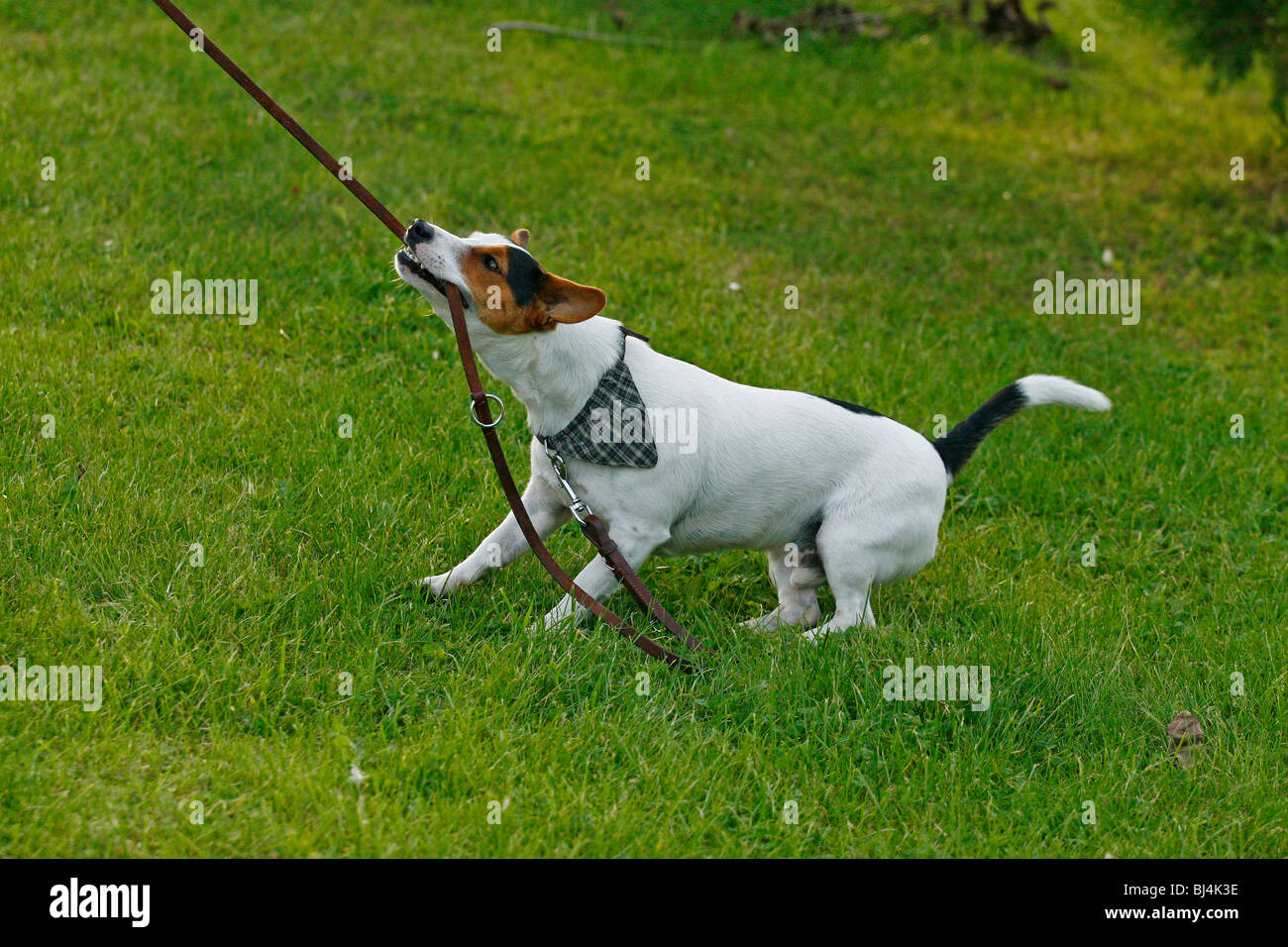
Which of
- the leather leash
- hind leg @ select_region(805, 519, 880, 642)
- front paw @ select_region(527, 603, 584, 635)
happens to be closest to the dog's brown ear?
the leather leash

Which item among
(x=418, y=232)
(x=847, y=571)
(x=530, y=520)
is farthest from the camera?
(x=847, y=571)

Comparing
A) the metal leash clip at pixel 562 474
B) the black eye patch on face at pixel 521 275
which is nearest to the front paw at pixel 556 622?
the metal leash clip at pixel 562 474

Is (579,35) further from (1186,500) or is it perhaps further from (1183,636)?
(1183,636)

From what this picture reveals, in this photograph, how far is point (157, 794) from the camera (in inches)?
132

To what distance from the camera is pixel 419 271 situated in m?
4.00

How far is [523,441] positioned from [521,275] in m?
2.03

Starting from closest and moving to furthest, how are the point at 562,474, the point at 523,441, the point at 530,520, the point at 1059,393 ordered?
the point at 562,474
the point at 530,520
the point at 1059,393
the point at 523,441

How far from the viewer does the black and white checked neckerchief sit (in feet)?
14.1

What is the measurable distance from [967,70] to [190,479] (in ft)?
31.0

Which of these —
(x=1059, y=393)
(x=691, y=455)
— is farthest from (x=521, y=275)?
(x=1059, y=393)

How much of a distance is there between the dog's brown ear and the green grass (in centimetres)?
115

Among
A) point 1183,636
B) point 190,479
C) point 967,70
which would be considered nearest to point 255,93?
point 190,479

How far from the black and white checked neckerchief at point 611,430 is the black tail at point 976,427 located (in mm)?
1372

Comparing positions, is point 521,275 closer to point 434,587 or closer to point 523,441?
point 434,587
